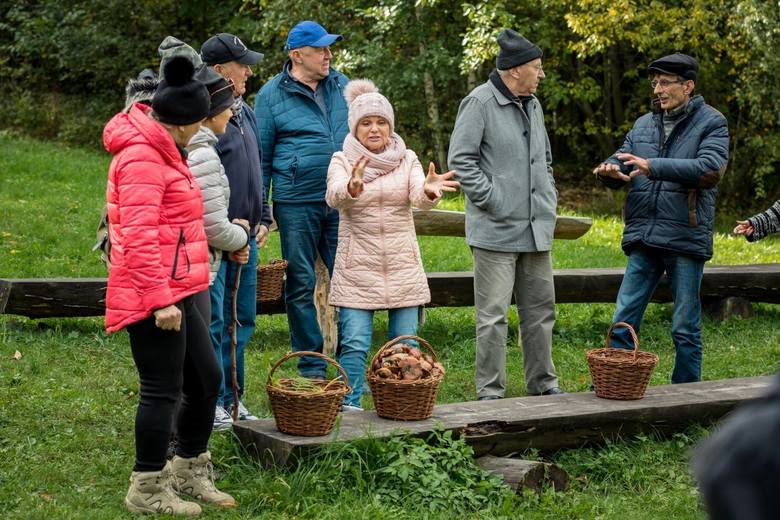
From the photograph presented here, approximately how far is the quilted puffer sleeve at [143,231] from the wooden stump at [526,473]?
5.48 feet

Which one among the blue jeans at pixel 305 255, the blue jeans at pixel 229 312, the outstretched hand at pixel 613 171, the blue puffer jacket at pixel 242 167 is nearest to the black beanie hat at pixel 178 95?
the blue puffer jacket at pixel 242 167

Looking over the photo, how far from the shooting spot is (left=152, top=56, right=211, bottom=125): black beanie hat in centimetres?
415

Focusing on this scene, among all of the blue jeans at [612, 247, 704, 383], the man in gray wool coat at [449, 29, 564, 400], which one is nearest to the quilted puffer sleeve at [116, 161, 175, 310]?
the man in gray wool coat at [449, 29, 564, 400]

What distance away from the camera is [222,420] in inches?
219

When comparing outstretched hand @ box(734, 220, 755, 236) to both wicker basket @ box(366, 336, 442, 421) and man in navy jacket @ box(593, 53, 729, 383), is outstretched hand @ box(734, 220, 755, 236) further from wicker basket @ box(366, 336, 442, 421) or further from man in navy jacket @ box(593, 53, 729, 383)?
wicker basket @ box(366, 336, 442, 421)

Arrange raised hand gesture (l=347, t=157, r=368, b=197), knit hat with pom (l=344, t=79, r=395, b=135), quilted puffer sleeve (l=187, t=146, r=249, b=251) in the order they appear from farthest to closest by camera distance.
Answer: knit hat with pom (l=344, t=79, r=395, b=135)
raised hand gesture (l=347, t=157, r=368, b=197)
quilted puffer sleeve (l=187, t=146, r=249, b=251)

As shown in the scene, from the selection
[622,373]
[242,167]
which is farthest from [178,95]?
[622,373]

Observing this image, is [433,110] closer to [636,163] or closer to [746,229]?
[636,163]

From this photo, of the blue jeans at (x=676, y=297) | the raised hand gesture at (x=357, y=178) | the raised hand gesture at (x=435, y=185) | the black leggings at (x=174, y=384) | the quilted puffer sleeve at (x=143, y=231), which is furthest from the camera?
the blue jeans at (x=676, y=297)

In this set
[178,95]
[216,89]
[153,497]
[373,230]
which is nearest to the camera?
[178,95]

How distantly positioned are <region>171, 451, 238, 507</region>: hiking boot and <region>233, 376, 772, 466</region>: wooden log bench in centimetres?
31

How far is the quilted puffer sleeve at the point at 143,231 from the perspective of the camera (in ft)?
13.2

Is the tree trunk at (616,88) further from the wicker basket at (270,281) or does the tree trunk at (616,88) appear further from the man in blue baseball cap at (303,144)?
the man in blue baseball cap at (303,144)

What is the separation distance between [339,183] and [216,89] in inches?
36.8
